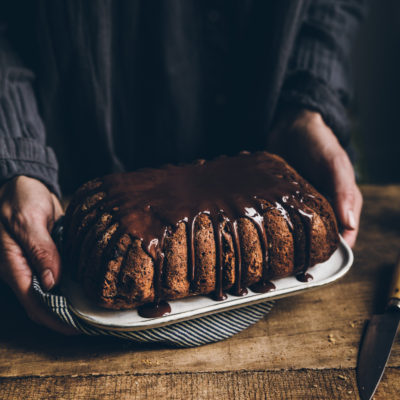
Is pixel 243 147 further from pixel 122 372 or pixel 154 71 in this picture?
pixel 122 372

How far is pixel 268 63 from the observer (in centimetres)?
181

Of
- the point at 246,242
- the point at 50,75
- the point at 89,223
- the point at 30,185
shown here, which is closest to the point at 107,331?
the point at 89,223

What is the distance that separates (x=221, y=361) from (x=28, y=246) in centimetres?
66

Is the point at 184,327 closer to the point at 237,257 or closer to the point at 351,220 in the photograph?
the point at 237,257

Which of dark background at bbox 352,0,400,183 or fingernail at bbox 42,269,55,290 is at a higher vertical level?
fingernail at bbox 42,269,55,290

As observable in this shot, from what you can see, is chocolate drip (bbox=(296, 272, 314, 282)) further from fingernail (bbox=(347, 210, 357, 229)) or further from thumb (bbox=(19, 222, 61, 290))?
thumb (bbox=(19, 222, 61, 290))

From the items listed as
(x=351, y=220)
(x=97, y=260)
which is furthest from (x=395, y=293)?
(x=97, y=260)

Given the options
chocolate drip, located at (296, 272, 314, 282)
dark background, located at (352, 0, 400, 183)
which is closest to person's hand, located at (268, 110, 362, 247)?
chocolate drip, located at (296, 272, 314, 282)

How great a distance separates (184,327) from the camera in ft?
4.10

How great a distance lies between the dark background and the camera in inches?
136

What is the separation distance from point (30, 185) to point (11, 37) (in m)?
0.70

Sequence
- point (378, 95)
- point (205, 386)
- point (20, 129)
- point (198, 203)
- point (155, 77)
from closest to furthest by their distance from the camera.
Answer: point (205, 386), point (198, 203), point (20, 129), point (155, 77), point (378, 95)

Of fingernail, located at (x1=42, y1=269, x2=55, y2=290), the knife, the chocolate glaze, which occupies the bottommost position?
the knife

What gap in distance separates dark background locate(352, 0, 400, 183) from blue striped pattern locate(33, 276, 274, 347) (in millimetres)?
2434
